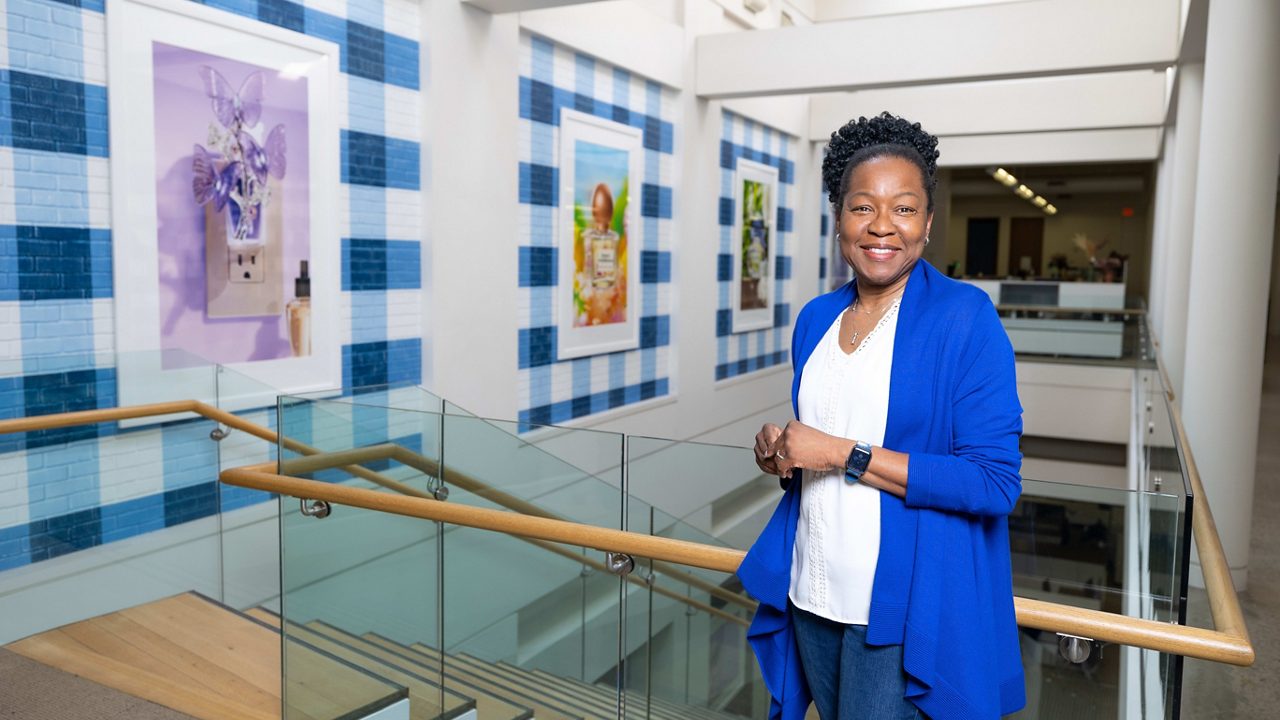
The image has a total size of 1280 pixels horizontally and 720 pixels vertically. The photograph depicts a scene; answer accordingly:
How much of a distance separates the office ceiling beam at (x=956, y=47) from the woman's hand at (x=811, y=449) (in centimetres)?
714

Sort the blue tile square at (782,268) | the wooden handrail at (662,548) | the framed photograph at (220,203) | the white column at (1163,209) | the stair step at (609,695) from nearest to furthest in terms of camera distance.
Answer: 1. the wooden handrail at (662,548)
2. the stair step at (609,695)
3. the framed photograph at (220,203)
4. the white column at (1163,209)
5. the blue tile square at (782,268)

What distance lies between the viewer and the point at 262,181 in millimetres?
4742

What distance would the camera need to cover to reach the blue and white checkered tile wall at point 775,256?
402 inches

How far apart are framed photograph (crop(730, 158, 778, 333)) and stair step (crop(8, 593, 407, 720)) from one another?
7362 millimetres

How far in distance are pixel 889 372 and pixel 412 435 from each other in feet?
5.73

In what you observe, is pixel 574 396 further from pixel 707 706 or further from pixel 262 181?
pixel 707 706

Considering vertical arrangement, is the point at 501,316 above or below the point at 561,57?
below

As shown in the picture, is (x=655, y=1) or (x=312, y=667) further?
(x=655, y=1)

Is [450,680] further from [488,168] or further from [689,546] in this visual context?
[488,168]

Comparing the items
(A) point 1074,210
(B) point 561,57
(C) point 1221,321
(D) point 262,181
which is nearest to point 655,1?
(B) point 561,57

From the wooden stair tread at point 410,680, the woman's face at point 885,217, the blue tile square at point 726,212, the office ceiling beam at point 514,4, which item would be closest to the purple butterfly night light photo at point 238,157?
the office ceiling beam at point 514,4

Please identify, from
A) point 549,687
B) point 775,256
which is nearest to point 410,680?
point 549,687

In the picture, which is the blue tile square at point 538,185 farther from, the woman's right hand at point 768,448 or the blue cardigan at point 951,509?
the blue cardigan at point 951,509

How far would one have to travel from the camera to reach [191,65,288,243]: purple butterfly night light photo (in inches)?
176
